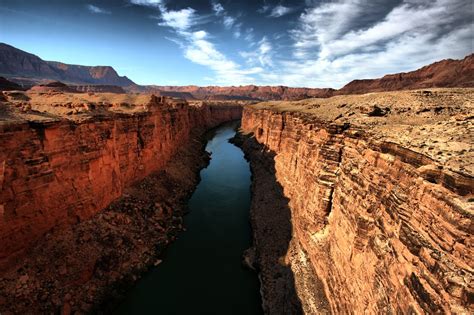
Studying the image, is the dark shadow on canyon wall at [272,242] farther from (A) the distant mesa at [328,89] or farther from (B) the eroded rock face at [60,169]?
(A) the distant mesa at [328,89]

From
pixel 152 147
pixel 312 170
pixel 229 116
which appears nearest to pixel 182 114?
pixel 152 147

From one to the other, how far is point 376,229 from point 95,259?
52.5 feet

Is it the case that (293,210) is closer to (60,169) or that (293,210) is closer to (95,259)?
(95,259)

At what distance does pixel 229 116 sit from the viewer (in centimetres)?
10969

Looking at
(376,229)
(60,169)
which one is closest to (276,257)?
(376,229)

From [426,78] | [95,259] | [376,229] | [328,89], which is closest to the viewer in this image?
[376,229]

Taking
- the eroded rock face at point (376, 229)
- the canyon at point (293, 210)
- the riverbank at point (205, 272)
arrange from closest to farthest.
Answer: the eroded rock face at point (376, 229), the canyon at point (293, 210), the riverbank at point (205, 272)

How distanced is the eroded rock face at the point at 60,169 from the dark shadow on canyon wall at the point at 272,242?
41.1 ft

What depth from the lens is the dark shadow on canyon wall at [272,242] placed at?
14.8 meters

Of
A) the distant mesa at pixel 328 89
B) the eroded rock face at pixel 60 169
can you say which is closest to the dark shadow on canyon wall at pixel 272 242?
the eroded rock face at pixel 60 169

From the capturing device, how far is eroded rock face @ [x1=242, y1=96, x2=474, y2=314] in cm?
597

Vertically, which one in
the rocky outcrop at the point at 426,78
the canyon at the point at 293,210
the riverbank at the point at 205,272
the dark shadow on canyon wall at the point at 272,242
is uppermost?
the rocky outcrop at the point at 426,78

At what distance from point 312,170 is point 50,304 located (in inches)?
674

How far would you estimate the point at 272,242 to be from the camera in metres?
19.5
